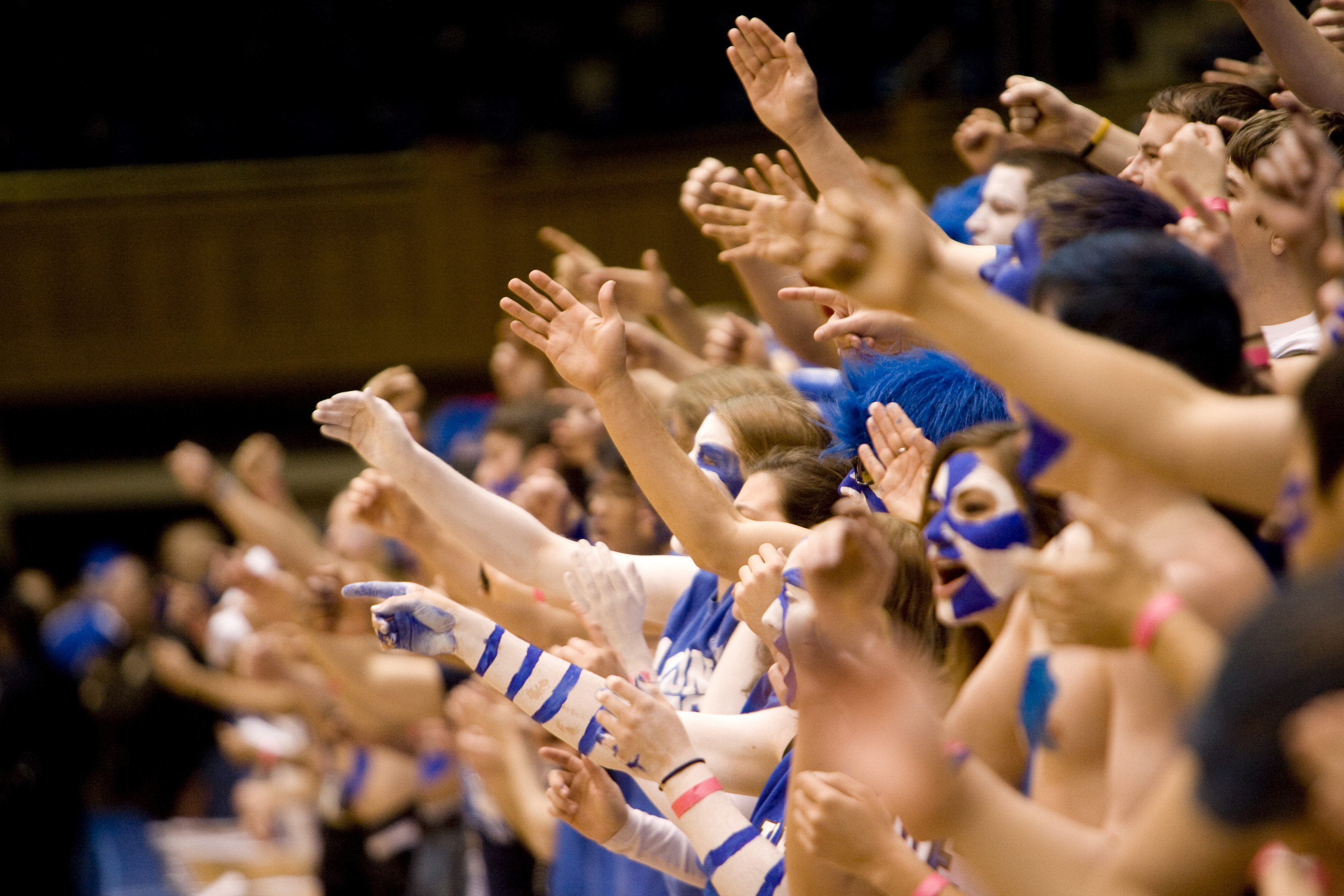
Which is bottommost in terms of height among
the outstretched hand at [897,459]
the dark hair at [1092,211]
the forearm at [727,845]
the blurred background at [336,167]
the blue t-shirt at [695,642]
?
the blurred background at [336,167]

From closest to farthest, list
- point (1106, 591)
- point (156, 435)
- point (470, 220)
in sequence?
point (1106, 591) → point (470, 220) → point (156, 435)

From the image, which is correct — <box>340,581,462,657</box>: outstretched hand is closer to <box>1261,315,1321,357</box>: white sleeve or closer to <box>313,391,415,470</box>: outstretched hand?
<box>313,391,415,470</box>: outstretched hand

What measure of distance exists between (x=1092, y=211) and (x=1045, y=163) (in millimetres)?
1168

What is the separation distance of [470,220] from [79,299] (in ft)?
8.08

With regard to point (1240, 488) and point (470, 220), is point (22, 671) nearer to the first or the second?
point (470, 220)

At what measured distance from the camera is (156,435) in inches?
364

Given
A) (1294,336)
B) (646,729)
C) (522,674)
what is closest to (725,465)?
(522,674)

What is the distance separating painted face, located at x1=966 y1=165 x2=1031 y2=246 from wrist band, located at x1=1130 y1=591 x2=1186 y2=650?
4.95ft

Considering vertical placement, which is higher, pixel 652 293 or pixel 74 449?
pixel 652 293

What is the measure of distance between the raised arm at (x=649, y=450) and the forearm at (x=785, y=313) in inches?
39.7

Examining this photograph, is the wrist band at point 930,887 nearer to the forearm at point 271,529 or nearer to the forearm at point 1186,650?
the forearm at point 1186,650

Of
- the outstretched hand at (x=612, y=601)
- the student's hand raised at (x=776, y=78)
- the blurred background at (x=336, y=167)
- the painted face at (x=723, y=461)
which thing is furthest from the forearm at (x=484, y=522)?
the blurred background at (x=336, y=167)

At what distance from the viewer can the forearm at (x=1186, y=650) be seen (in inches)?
41.1

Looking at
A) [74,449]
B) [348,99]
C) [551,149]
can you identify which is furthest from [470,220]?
[74,449]
